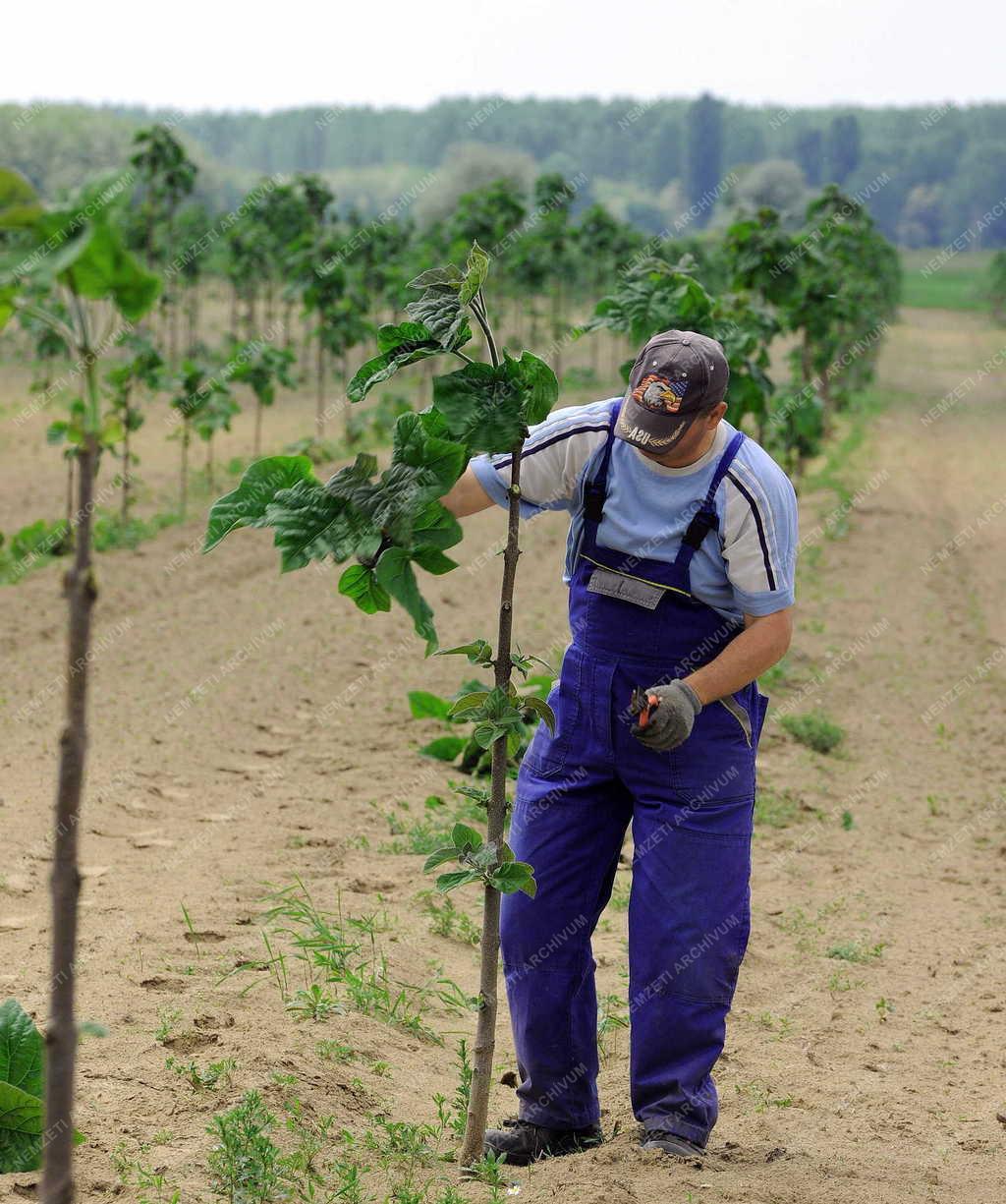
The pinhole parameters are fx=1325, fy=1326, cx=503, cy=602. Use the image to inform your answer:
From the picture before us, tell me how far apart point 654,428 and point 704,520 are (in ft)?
0.78

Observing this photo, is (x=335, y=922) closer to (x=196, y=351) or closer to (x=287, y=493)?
(x=287, y=493)

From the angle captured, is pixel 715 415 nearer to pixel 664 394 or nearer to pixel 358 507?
pixel 664 394

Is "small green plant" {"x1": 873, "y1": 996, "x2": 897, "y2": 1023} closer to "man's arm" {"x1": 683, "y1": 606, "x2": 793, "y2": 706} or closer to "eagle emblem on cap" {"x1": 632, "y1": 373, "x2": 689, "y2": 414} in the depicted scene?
"man's arm" {"x1": 683, "y1": 606, "x2": 793, "y2": 706}

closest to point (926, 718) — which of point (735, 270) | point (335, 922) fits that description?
point (735, 270)

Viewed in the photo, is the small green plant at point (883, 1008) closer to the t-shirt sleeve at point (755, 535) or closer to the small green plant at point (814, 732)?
the t-shirt sleeve at point (755, 535)

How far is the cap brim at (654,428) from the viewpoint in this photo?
289cm

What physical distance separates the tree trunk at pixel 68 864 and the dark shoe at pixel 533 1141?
4.95ft

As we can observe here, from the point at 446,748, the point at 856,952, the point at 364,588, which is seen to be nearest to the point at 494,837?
the point at 364,588

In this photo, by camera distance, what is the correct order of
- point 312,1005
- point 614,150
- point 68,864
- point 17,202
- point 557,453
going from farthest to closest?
point 614,150, point 312,1005, point 557,453, point 68,864, point 17,202

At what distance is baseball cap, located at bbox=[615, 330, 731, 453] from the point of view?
9.43 feet

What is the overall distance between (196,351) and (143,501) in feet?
32.7

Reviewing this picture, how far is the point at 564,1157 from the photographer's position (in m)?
3.06

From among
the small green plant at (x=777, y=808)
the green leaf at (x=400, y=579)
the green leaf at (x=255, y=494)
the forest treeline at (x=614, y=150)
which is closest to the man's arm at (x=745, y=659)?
the green leaf at (x=400, y=579)

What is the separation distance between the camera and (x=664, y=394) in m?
2.88
